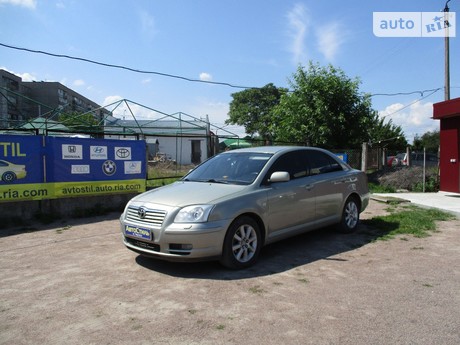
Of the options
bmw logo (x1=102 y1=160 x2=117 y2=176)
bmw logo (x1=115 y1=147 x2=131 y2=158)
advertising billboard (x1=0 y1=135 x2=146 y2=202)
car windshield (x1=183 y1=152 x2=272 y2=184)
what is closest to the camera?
car windshield (x1=183 y1=152 x2=272 y2=184)

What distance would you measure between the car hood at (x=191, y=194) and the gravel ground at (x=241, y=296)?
0.90m

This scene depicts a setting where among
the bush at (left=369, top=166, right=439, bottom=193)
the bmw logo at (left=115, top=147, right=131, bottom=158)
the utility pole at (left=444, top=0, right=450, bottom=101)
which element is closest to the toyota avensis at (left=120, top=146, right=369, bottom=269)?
the bmw logo at (left=115, top=147, right=131, bottom=158)

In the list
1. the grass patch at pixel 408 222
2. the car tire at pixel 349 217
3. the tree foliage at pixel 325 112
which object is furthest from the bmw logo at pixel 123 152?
the tree foliage at pixel 325 112

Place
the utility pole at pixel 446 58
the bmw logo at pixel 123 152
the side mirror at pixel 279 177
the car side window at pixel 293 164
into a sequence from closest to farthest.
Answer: the side mirror at pixel 279 177, the car side window at pixel 293 164, the bmw logo at pixel 123 152, the utility pole at pixel 446 58

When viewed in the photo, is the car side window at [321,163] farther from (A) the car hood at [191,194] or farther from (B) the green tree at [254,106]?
(B) the green tree at [254,106]

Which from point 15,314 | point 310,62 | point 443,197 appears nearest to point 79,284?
point 15,314

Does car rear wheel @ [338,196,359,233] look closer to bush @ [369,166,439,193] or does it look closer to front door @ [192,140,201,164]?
bush @ [369,166,439,193]

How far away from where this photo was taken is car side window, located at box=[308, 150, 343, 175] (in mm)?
6625

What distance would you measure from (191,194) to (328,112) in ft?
44.2

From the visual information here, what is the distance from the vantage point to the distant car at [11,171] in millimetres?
8250

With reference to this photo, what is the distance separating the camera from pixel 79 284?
4.63 m

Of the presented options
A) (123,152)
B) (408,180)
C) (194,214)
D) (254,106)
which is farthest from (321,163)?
(254,106)

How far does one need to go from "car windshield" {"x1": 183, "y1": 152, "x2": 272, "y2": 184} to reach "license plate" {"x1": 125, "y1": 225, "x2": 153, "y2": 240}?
1361 mm

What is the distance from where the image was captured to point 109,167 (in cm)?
997
